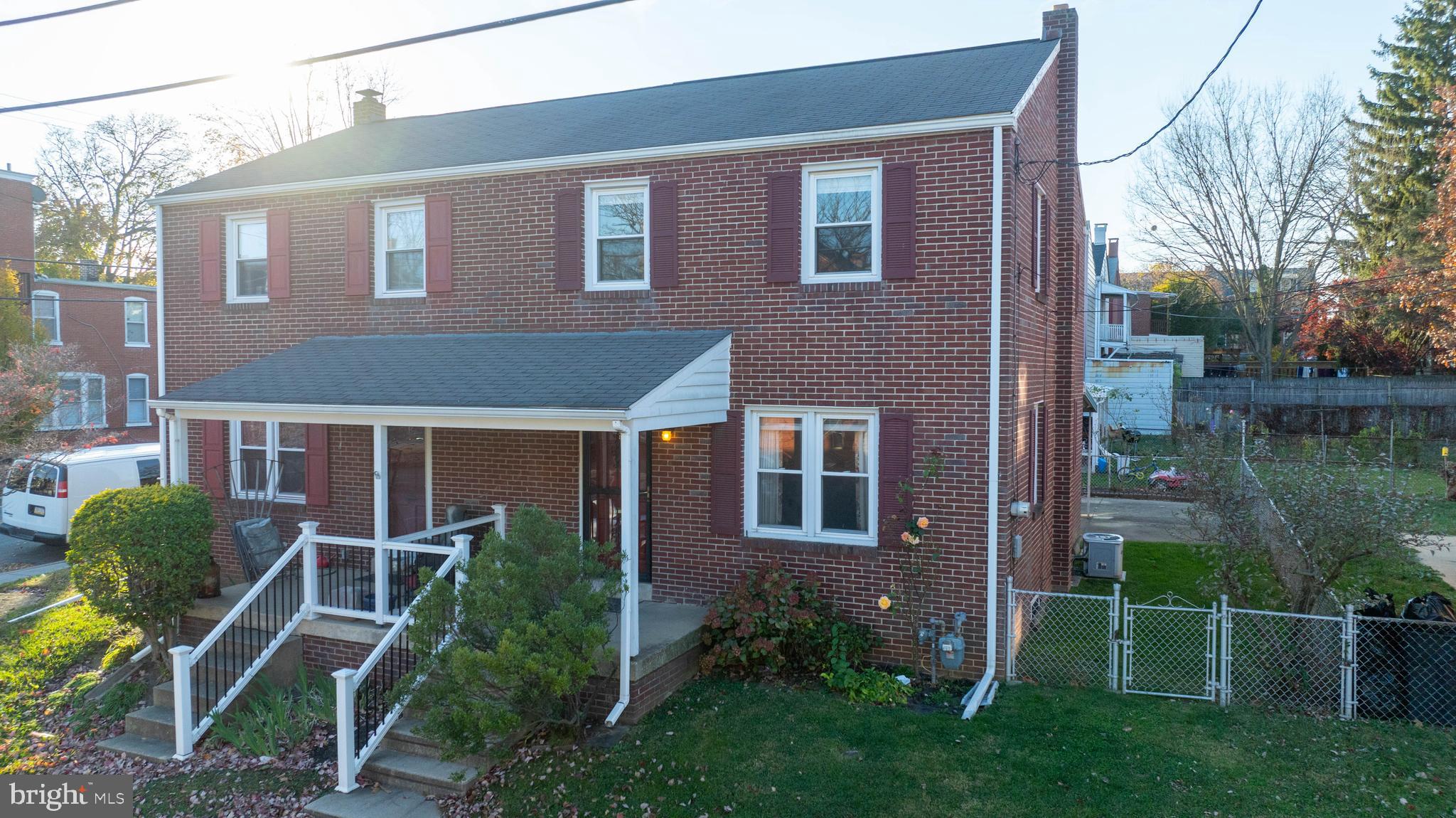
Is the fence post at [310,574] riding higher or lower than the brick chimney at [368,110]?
lower

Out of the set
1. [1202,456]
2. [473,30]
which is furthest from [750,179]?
[1202,456]

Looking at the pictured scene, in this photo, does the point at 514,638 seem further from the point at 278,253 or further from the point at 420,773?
the point at 278,253

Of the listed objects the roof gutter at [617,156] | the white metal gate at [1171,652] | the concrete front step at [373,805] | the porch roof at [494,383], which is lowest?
the concrete front step at [373,805]

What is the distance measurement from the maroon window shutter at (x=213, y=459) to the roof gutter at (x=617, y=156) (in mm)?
3213

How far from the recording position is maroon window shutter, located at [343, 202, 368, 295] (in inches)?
469

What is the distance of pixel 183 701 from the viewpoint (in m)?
8.35

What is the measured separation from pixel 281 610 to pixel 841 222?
7.28m

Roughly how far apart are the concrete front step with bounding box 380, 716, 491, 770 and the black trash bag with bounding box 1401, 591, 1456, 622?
27.3 feet

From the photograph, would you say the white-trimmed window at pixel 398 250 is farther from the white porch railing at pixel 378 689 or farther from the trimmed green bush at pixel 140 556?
the white porch railing at pixel 378 689

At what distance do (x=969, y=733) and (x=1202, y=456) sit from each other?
475cm

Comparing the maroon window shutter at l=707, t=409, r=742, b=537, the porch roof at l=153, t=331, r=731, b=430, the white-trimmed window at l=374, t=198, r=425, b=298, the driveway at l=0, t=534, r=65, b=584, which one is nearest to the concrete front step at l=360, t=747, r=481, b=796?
the porch roof at l=153, t=331, r=731, b=430

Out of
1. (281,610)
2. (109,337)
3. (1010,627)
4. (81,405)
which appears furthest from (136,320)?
(1010,627)

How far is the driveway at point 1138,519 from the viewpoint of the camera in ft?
55.9

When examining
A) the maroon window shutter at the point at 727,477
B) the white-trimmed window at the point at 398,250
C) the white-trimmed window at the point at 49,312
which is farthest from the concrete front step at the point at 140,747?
the white-trimmed window at the point at 49,312
